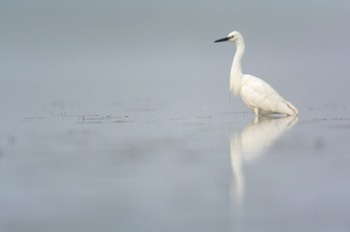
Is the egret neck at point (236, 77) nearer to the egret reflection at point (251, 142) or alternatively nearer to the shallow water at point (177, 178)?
the egret reflection at point (251, 142)

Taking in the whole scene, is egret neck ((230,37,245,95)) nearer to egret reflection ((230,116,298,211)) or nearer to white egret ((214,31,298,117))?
white egret ((214,31,298,117))

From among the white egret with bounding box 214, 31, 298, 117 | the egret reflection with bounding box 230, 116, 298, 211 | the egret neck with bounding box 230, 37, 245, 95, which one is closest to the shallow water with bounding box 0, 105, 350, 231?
the egret reflection with bounding box 230, 116, 298, 211

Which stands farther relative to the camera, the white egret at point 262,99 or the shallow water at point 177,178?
the white egret at point 262,99

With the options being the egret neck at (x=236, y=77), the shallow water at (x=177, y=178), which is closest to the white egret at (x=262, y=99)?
the egret neck at (x=236, y=77)

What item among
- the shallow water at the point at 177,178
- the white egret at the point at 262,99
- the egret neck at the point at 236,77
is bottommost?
the shallow water at the point at 177,178

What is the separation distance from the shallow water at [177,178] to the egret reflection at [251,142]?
11 millimetres

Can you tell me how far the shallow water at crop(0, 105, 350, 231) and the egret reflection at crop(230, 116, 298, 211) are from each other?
Answer: 1 cm

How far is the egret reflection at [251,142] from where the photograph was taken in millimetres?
4938

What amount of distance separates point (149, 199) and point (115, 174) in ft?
3.30

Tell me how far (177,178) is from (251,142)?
79.9 inches

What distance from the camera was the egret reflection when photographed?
4.94 m

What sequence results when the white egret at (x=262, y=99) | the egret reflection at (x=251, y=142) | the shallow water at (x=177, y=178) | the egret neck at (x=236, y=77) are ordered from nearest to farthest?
the shallow water at (x=177, y=178), the egret reflection at (x=251, y=142), the white egret at (x=262, y=99), the egret neck at (x=236, y=77)

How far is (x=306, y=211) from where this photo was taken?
4207 mm

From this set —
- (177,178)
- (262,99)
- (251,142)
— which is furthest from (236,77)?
(177,178)
